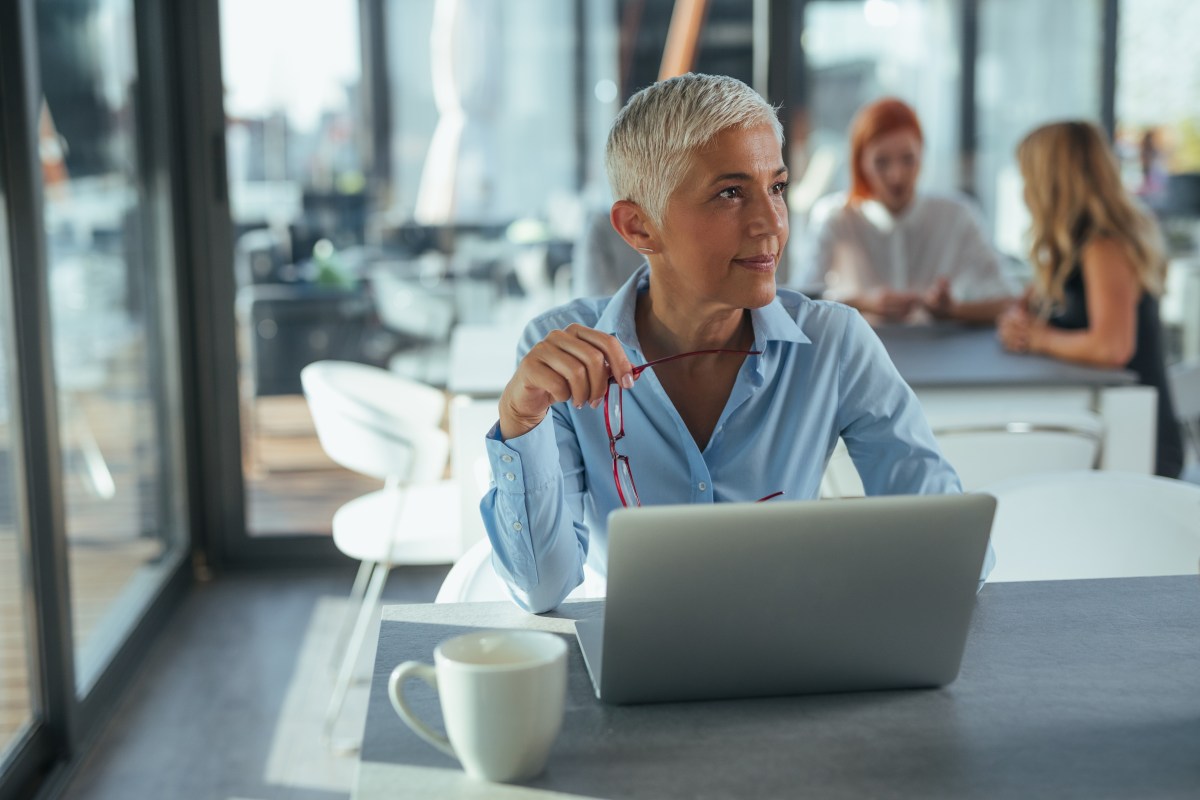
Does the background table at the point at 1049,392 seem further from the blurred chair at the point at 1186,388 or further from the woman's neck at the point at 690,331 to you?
the woman's neck at the point at 690,331

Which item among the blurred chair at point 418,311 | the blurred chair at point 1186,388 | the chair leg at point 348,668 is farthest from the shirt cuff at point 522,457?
the blurred chair at point 1186,388

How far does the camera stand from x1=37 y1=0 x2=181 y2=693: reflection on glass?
3.08m

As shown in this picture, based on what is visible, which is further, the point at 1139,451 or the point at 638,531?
the point at 1139,451

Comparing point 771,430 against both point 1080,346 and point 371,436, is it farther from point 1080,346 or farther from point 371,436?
point 1080,346

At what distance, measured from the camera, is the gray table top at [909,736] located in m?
0.97

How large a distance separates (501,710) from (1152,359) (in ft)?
9.06

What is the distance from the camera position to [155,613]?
378cm

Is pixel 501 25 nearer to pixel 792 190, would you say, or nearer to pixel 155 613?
pixel 792 190

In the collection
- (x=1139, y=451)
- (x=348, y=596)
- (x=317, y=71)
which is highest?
(x=317, y=71)

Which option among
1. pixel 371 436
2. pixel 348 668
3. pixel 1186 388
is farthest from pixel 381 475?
pixel 1186 388

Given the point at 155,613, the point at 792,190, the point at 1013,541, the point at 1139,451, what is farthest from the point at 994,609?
the point at 792,190

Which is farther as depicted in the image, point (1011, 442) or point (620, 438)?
point (1011, 442)

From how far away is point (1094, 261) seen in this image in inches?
126

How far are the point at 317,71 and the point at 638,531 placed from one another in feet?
11.9
